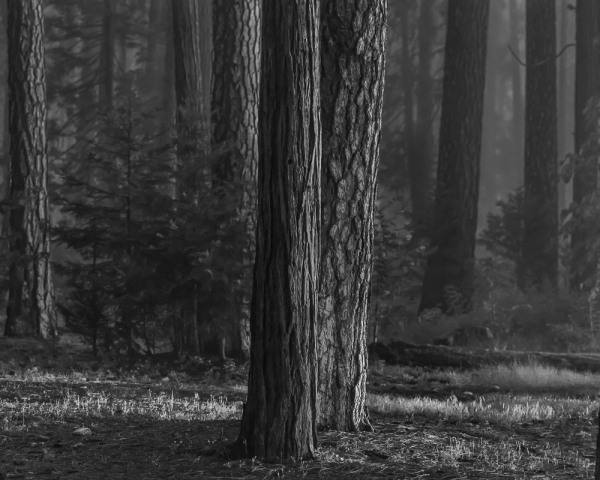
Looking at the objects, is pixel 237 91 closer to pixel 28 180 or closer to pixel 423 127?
pixel 28 180

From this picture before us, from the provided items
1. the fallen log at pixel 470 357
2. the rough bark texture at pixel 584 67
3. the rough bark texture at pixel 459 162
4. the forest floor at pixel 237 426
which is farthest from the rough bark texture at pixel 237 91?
the rough bark texture at pixel 584 67

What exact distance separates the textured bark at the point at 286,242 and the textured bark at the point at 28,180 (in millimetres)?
8754

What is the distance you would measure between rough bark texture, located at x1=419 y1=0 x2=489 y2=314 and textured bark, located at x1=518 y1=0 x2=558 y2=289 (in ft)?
7.90

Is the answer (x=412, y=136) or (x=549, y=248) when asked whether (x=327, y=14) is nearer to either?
(x=549, y=248)

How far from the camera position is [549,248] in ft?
63.4

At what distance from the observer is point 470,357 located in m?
11.6

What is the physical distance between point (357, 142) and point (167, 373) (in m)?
5.58

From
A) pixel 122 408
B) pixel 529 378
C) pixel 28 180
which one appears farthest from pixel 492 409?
pixel 28 180

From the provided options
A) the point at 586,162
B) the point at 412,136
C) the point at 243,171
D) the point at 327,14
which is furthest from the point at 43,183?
the point at 412,136

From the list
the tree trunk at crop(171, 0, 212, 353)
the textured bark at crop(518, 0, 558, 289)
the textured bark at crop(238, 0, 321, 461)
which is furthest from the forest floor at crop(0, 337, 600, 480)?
the textured bark at crop(518, 0, 558, 289)

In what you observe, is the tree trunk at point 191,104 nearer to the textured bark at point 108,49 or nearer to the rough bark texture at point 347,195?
the textured bark at point 108,49

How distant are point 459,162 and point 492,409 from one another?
33.8 ft

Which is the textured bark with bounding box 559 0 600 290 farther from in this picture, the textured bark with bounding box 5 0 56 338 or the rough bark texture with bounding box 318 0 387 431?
the rough bark texture with bounding box 318 0 387 431

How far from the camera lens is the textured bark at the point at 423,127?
2705 cm
